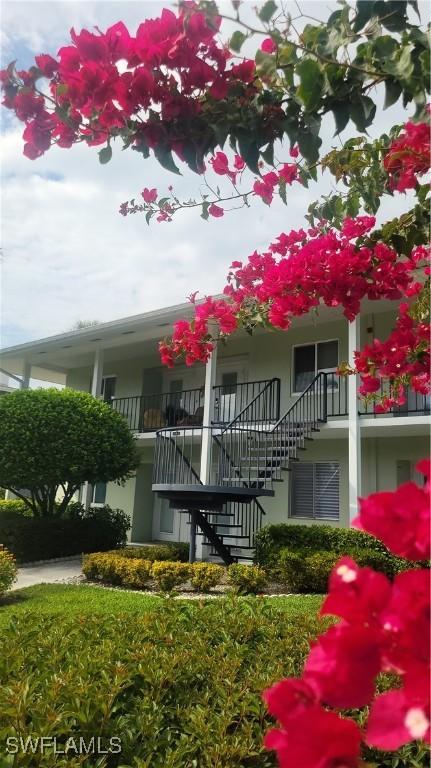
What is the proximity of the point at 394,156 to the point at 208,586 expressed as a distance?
8.49 m

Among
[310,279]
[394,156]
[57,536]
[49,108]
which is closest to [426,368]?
[310,279]

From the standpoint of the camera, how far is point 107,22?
1.90 metres

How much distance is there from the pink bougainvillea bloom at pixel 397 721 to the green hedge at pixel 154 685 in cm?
86

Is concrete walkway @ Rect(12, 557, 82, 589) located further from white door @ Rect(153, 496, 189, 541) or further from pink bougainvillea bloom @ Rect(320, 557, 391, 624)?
pink bougainvillea bloom @ Rect(320, 557, 391, 624)

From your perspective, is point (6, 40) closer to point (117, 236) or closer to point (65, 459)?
point (117, 236)

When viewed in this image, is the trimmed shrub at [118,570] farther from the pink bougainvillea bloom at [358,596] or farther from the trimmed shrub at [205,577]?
the pink bougainvillea bloom at [358,596]

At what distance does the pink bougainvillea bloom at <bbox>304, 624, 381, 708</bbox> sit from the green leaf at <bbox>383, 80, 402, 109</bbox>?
57.4 inches

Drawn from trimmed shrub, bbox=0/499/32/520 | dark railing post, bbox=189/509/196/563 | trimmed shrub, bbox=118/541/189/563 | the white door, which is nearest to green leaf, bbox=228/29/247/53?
dark railing post, bbox=189/509/196/563

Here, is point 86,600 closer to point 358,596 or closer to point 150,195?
point 150,195

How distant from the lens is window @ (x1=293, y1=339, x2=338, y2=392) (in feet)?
45.3

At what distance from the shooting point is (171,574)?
9555 mm

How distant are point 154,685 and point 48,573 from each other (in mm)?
9704

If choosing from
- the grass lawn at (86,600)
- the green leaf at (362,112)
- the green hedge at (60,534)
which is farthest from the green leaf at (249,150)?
the green hedge at (60,534)

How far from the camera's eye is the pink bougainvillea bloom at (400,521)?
2.63 feet
